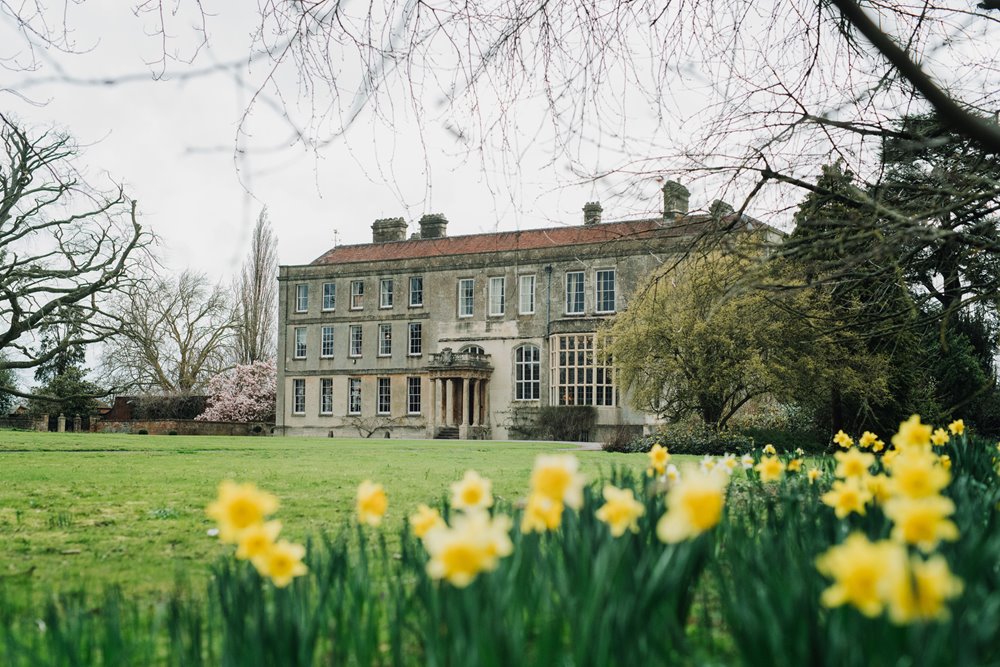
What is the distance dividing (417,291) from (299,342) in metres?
7.04

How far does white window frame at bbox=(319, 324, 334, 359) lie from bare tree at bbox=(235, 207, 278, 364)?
250 inches

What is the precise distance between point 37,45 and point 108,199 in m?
18.5

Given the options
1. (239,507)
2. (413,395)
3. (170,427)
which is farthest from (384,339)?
(239,507)

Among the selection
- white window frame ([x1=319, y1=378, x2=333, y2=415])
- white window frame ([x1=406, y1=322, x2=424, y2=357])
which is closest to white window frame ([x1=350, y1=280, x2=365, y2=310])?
white window frame ([x1=406, y1=322, x2=424, y2=357])

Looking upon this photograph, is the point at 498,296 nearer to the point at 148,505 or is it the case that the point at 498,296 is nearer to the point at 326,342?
the point at 326,342

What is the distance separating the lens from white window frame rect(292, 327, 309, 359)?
43.8 m

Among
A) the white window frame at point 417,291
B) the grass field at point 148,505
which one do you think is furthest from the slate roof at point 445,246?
the grass field at point 148,505

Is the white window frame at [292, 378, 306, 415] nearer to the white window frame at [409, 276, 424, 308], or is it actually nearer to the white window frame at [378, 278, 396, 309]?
the white window frame at [378, 278, 396, 309]

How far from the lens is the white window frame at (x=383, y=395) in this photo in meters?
41.2

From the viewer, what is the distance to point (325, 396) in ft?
141

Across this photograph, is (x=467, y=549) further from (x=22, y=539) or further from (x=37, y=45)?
(x=22, y=539)

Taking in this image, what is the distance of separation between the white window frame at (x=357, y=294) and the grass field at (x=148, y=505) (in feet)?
94.2

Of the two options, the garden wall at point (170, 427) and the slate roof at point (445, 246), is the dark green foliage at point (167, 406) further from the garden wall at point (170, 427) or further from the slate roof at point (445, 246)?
the slate roof at point (445, 246)

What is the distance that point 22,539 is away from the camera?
548cm
